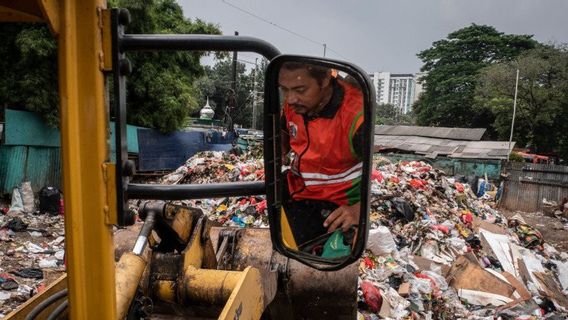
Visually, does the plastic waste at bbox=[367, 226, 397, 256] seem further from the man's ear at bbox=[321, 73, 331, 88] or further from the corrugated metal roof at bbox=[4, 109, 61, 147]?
the corrugated metal roof at bbox=[4, 109, 61, 147]

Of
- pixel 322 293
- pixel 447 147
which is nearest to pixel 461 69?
pixel 447 147

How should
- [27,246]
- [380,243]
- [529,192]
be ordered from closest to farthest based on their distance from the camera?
[380,243] → [27,246] → [529,192]

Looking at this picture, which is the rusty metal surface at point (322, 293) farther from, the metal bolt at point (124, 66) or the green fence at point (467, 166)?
the green fence at point (467, 166)

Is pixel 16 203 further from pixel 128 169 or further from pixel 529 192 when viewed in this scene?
pixel 529 192

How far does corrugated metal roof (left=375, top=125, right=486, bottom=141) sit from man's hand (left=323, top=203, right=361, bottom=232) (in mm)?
23597

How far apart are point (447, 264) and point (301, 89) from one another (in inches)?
245

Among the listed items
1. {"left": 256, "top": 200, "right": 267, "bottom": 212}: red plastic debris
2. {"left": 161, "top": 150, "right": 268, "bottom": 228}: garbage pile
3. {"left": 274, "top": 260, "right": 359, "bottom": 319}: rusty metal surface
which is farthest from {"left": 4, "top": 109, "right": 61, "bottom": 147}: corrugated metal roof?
{"left": 274, "top": 260, "right": 359, "bottom": 319}: rusty metal surface

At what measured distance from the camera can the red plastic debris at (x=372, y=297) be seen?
4668 millimetres

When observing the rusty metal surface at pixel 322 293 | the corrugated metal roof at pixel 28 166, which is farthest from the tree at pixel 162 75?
the rusty metal surface at pixel 322 293

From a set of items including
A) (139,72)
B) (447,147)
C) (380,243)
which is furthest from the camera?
(447,147)

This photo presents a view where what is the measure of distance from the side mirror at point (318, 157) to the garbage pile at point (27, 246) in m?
3.69

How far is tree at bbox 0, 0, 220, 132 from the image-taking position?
854 centimetres

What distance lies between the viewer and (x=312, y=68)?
903 mm

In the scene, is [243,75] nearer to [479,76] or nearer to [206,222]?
[479,76]
